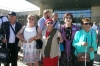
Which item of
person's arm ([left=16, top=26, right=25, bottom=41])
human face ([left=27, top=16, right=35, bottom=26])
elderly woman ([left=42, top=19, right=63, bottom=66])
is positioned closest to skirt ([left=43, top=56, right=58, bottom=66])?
elderly woman ([left=42, top=19, right=63, bottom=66])

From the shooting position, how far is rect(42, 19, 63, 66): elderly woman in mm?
4148

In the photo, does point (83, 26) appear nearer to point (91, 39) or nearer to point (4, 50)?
point (91, 39)

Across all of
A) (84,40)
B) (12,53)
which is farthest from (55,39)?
(12,53)

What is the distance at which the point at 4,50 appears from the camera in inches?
186

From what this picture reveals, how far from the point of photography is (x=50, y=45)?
4.14m

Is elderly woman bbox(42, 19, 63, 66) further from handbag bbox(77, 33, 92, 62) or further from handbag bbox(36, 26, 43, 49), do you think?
handbag bbox(77, 33, 92, 62)

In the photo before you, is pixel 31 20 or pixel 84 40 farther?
pixel 31 20

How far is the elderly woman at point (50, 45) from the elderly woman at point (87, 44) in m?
0.46

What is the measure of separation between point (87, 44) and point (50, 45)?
2.96 feet

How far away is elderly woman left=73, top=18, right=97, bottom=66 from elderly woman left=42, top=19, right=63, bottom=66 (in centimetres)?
46

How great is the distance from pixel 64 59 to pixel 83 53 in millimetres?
606

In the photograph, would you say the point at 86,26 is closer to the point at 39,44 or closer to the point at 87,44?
the point at 87,44

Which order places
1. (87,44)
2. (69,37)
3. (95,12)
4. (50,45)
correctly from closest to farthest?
1. (87,44)
2. (50,45)
3. (69,37)
4. (95,12)

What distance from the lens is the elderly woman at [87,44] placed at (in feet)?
12.8
